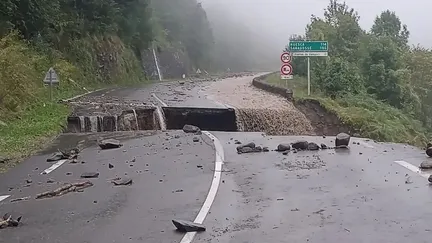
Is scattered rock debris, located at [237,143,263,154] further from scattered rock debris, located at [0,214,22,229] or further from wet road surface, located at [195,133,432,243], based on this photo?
scattered rock debris, located at [0,214,22,229]

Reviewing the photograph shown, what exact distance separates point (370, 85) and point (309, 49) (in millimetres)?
7434

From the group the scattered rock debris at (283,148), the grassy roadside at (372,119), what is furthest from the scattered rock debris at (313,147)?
the grassy roadside at (372,119)

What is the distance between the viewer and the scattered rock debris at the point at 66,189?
901cm

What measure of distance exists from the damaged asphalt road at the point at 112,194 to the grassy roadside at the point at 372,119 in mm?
10256

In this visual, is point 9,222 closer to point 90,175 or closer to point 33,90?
point 90,175

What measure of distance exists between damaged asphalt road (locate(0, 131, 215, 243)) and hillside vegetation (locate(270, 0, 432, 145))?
38.0 ft

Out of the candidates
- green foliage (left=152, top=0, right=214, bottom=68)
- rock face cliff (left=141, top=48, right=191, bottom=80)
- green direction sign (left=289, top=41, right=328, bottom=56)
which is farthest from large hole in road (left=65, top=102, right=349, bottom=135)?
green foliage (left=152, top=0, right=214, bottom=68)

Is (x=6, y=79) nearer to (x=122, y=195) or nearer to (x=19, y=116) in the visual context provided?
(x=19, y=116)

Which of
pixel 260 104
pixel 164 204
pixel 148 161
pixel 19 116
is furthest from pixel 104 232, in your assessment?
pixel 260 104

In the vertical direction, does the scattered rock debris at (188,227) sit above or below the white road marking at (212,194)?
above

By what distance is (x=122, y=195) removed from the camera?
886 centimetres

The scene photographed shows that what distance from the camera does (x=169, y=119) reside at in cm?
2217

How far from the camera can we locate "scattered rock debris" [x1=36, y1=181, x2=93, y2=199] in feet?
29.6

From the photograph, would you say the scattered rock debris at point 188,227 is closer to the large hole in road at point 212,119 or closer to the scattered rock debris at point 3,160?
the scattered rock debris at point 3,160
